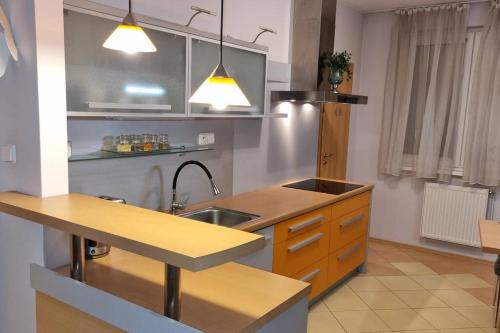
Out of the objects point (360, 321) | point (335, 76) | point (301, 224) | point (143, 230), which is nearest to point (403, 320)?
point (360, 321)

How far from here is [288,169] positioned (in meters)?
4.34

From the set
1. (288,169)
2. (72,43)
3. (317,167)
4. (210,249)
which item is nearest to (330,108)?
(317,167)

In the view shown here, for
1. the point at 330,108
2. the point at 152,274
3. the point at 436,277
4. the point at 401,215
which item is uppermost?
the point at 330,108

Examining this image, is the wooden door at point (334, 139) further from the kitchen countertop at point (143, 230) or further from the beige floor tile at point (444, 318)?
the kitchen countertop at point (143, 230)

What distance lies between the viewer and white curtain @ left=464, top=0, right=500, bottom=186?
4.40 meters

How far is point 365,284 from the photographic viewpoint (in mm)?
4074

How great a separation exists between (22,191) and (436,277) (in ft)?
12.9

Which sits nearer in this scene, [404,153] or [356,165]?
[404,153]

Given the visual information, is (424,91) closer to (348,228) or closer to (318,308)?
(348,228)

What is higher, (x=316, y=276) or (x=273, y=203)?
(x=273, y=203)

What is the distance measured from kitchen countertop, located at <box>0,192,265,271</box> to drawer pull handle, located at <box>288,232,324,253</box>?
1536mm

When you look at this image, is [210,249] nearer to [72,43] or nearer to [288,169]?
[72,43]

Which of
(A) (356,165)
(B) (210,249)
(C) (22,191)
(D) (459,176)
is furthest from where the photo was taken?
(A) (356,165)

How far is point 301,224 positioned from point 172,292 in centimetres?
181
